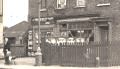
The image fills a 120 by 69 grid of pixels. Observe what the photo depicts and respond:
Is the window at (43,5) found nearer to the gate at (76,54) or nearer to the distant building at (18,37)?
the distant building at (18,37)

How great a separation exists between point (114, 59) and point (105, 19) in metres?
5.43

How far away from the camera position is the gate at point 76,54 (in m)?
27.0

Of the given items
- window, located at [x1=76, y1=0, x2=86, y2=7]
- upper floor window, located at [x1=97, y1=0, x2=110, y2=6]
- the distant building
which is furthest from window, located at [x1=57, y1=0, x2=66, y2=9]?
the distant building

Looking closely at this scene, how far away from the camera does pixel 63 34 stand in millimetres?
35531

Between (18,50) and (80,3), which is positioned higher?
(80,3)

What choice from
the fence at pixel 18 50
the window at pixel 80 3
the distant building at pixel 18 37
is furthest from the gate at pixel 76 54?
the fence at pixel 18 50

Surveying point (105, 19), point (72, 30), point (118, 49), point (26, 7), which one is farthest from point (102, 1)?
point (26, 7)

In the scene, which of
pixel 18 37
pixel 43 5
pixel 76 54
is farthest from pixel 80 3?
Answer: pixel 18 37

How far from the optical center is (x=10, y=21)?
43.8 metres

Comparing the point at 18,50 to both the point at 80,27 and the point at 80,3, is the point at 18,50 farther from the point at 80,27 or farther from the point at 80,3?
the point at 80,3

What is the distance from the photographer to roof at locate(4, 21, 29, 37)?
4234cm

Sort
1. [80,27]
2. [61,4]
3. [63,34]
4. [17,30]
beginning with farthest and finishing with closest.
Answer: [17,30]
[61,4]
[63,34]
[80,27]

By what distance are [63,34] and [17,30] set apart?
30.9 ft

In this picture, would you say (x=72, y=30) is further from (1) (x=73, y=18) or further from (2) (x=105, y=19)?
(2) (x=105, y=19)
